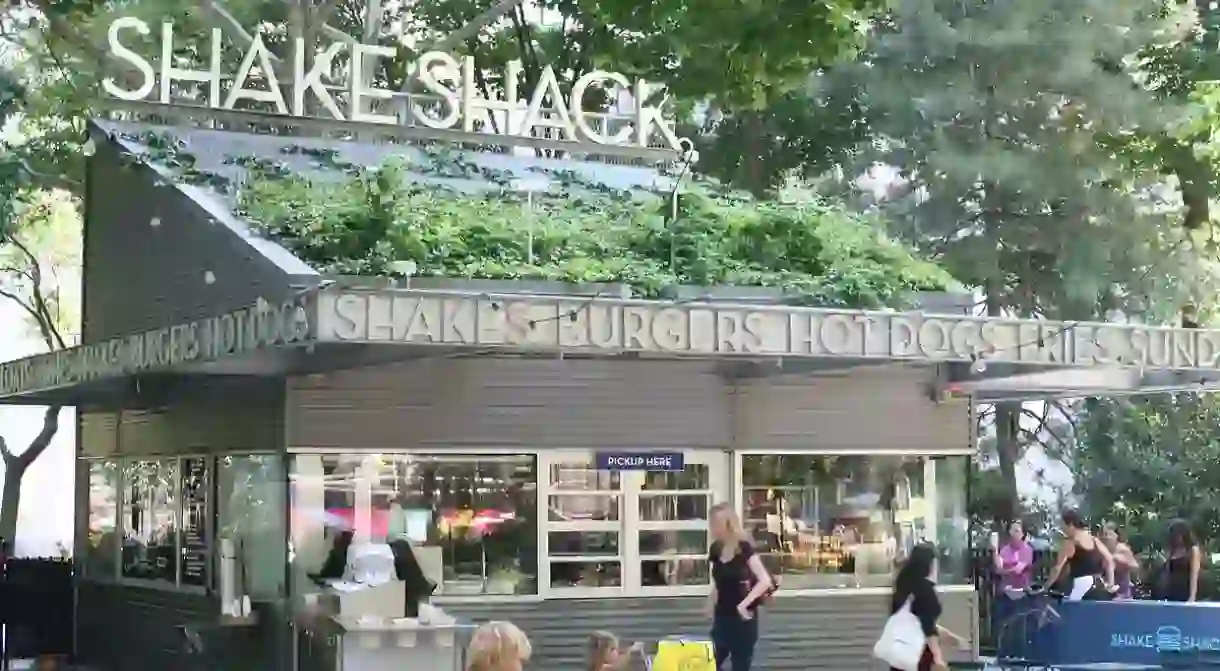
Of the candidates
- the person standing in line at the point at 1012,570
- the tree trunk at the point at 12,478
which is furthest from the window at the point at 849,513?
the tree trunk at the point at 12,478

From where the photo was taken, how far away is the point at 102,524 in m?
18.1

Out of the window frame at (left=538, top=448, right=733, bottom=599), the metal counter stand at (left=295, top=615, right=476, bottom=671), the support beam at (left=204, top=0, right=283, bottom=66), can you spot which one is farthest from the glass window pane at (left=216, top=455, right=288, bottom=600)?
the support beam at (left=204, top=0, right=283, bottom=66)

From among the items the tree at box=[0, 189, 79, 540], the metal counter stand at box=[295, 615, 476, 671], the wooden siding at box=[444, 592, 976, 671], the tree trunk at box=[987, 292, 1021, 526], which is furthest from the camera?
the tree at box=[0, 189, 79, 540]

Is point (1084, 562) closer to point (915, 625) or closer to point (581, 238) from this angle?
point (581, 238)

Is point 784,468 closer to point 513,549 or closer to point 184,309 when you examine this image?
point 513,549

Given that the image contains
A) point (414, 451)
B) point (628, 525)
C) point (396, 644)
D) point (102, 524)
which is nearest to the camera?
point (396, 644)

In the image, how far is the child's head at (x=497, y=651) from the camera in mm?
6055

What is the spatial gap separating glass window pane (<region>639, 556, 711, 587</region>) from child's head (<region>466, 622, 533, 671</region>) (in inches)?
330

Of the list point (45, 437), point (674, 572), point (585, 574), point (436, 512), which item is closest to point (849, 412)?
point (674, 572)

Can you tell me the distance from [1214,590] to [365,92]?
12.4 m

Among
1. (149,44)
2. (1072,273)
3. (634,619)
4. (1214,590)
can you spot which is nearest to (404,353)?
(634,619)

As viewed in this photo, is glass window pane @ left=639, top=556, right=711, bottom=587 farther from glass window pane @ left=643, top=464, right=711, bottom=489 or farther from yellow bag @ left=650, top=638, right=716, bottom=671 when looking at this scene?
yellow bag @ left=650, top=638, right=716, bottom=671

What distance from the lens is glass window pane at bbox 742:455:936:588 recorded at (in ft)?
49.2

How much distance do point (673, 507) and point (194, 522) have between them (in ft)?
14.5
